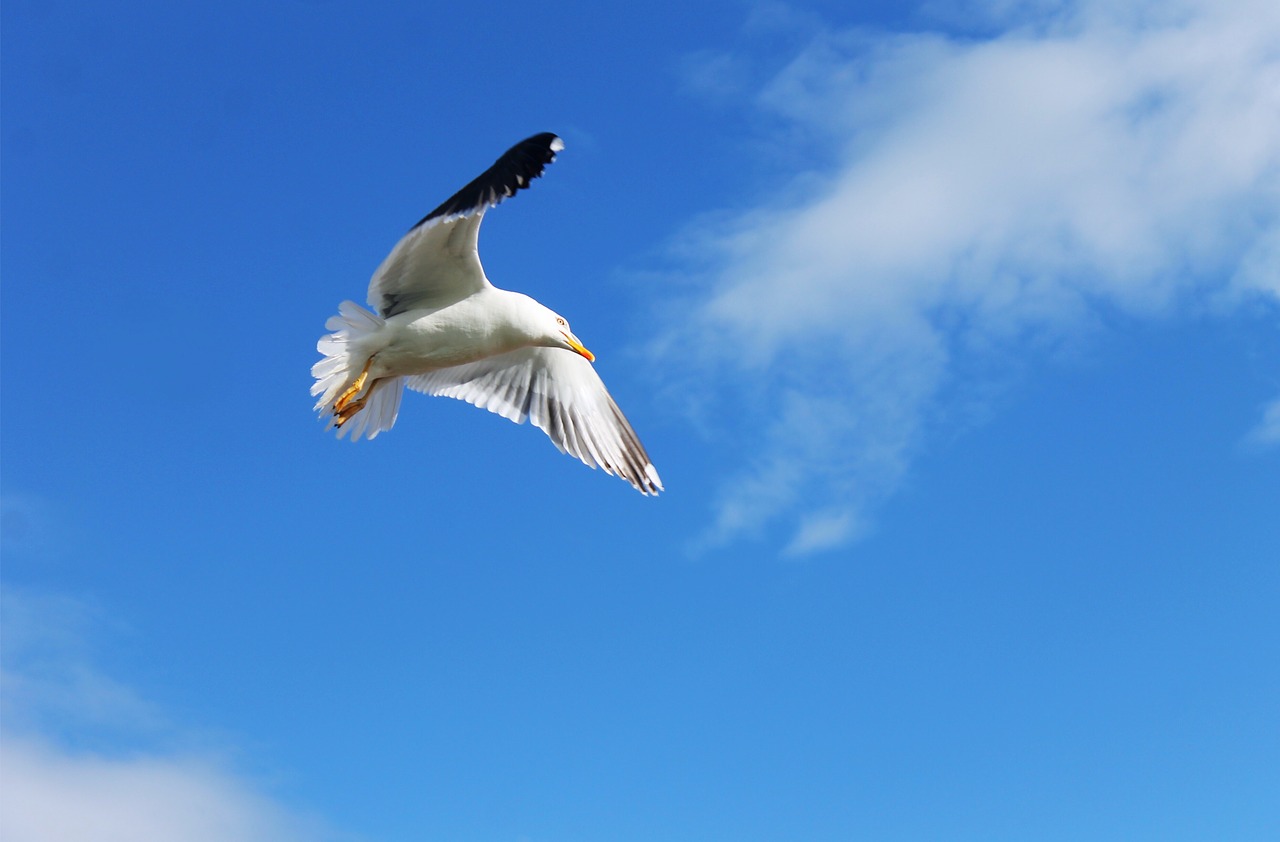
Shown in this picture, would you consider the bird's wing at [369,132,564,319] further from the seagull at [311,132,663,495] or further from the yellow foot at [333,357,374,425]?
the yellow foot at [333,357,374,425]

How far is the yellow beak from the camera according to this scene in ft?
31.9

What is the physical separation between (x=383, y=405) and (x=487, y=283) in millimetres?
1560

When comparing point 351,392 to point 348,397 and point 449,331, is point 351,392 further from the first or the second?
point 449,331

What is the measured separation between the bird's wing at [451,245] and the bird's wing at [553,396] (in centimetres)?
153

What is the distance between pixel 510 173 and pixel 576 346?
2.06m

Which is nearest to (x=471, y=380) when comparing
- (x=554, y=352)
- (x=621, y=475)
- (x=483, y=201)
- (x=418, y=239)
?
(x=554, y=352)

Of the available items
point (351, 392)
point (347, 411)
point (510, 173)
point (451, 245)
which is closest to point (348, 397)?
point (351, 392)

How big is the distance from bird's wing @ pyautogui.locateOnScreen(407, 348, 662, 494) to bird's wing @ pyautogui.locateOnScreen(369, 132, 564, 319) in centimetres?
153

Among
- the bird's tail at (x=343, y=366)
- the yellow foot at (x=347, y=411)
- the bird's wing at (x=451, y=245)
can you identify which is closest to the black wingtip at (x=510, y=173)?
the bird's wing at (x=451, y=245)

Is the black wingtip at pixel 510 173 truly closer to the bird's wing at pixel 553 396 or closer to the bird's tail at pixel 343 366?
the bird's tail at pixel 343 366

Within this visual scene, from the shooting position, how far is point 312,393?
9492 millimetres

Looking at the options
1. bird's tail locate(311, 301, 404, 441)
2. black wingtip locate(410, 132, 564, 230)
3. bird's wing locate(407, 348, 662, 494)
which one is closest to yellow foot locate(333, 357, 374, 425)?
bird's tail locate(311, 301, 404, 441)

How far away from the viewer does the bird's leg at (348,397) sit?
30.4 ft

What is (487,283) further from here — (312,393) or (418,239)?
(312,393)
